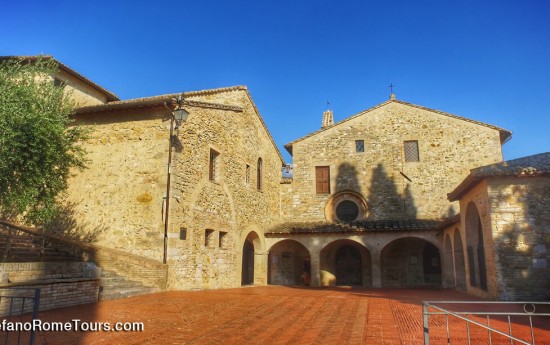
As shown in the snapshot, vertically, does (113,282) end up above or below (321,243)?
below

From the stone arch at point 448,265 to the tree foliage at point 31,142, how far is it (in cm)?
1487

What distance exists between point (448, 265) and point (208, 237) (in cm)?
1043

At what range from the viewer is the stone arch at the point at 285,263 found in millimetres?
20688

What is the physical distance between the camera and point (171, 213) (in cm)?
1250

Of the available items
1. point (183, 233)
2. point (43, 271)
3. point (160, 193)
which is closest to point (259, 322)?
point (43, 271)

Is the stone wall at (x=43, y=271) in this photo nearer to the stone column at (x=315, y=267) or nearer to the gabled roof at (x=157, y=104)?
the gabled roof at (x=157, y=104)

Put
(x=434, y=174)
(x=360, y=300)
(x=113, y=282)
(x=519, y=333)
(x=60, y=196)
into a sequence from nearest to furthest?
(x=519, y=333), (x=113, y=282), (x=360, y=300), (x=60, y=196), (x=434, y=174)

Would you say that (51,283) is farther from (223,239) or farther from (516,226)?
(516,226)

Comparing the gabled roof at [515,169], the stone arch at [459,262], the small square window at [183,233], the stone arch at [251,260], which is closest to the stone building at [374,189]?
the stone arch at [251,260]

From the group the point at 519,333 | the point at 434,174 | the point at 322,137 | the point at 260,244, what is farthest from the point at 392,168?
the point at 519,333

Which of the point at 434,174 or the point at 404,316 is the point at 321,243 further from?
the point at 404,316

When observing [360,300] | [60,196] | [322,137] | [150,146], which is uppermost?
[322,137]

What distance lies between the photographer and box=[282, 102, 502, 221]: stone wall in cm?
2006

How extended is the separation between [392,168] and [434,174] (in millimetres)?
2116
